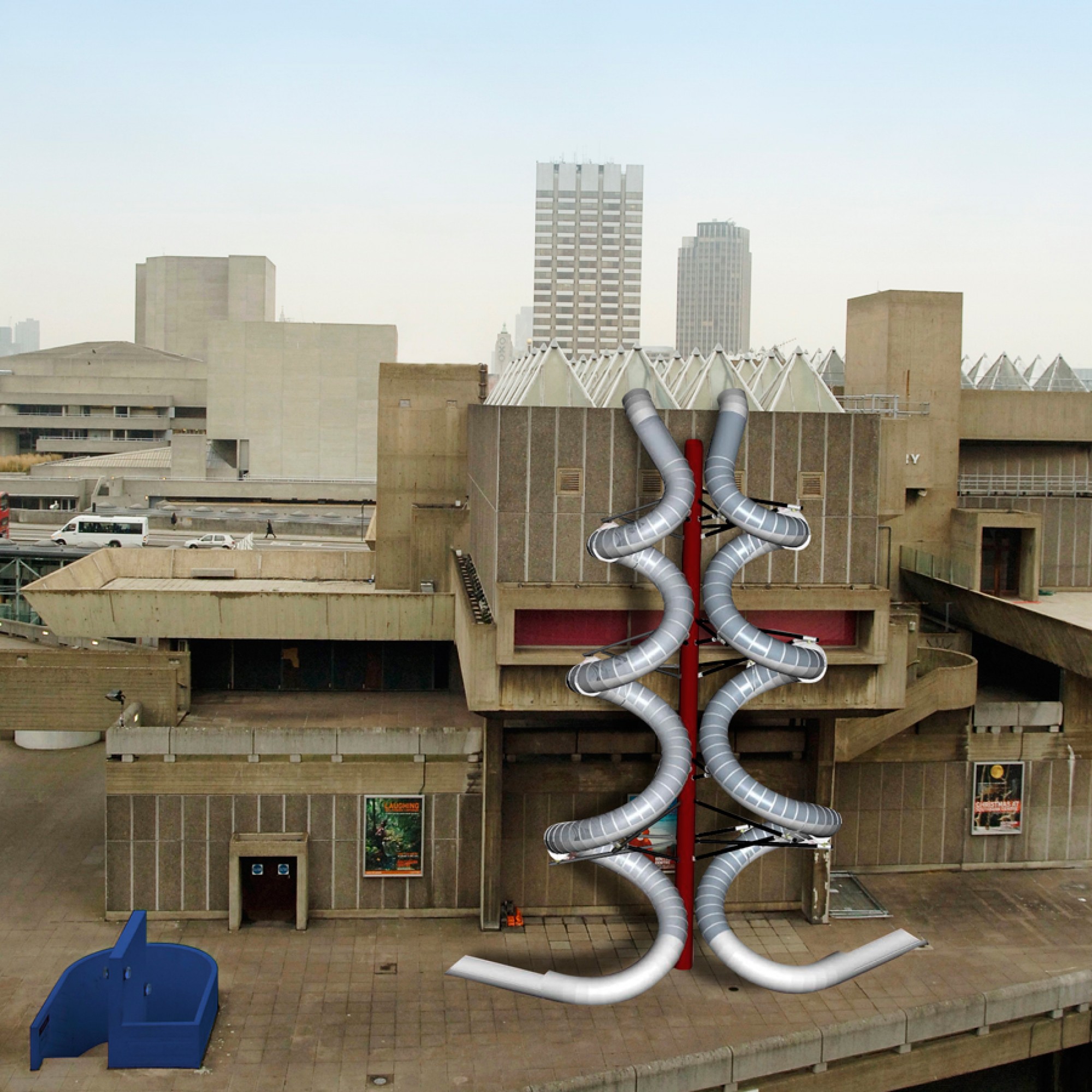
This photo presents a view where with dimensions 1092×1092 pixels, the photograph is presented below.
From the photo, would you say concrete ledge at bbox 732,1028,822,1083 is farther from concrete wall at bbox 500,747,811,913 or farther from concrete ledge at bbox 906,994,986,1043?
concrete wall at bbox 500,747,811,913

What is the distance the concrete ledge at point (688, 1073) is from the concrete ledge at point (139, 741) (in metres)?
14.0

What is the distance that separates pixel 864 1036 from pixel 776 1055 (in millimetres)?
2180

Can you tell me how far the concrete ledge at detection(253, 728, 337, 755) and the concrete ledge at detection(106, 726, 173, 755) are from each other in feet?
7.20

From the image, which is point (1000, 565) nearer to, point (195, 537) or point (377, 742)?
point (377, 742)

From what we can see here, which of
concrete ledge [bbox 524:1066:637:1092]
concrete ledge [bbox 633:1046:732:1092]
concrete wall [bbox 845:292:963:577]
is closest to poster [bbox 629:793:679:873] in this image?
concrete ledge [bbox 633:1046:732:1092]

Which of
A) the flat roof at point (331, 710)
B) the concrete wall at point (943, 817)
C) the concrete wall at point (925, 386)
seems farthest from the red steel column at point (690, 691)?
the concrete wall at point (925, 386)

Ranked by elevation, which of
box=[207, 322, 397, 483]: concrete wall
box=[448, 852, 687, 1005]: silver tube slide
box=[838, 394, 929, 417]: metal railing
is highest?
box=[207, 322, 397, 483]: concrete wall

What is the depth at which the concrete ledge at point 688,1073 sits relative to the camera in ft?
81.3

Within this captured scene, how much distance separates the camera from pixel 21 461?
110375mm

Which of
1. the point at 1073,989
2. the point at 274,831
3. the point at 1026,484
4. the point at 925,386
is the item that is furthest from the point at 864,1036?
the point at 1026,484

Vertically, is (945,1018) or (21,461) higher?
(21,461)

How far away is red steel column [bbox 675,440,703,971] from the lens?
28.1 m

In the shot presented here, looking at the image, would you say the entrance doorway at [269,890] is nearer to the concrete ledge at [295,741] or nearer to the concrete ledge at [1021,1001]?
the concrete ledge at [295,741]

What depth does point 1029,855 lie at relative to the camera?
3691 centimetres
